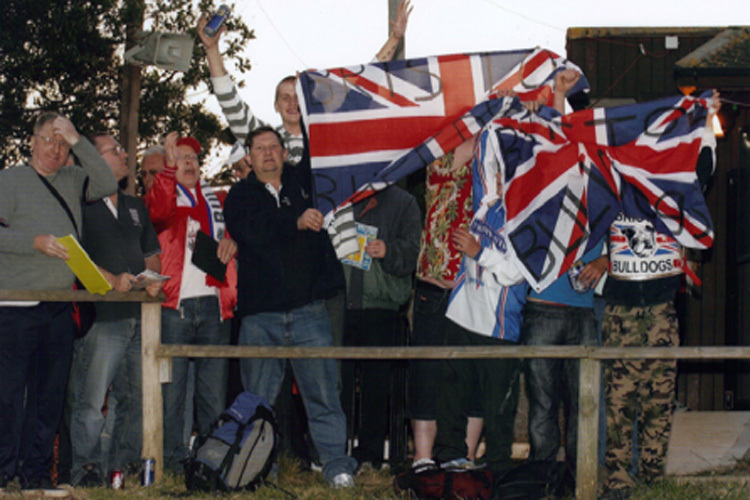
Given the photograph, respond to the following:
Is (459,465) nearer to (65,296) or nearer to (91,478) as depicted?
(91,478)

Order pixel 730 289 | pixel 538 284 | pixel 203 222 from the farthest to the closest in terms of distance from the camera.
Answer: pixel 730 289, pixel 203 222, pixel 538 284

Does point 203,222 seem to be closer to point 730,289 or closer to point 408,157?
point 408,157

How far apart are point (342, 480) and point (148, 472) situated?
3.73 feet

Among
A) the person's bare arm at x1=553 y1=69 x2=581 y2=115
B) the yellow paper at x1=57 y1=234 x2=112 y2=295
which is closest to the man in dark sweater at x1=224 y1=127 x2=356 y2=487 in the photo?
the yellow paper at x1=57 y1=234 x2=112 y2=295

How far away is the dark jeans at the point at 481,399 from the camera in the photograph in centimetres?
587

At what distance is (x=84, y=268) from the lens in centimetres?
565

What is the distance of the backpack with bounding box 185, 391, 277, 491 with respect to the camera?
225 inches

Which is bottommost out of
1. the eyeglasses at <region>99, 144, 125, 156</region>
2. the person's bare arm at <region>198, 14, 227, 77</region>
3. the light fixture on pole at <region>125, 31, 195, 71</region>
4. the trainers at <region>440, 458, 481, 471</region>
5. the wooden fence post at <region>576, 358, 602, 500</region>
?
the trainers at <region>440, 458, 481, 471</region>

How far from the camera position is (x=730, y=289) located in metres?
9.77

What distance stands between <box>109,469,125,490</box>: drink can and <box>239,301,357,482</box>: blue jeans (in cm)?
91

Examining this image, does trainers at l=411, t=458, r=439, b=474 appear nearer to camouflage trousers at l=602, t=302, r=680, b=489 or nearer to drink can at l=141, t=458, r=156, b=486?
camouflage trousers at l=602, t=302, r=680, b=489

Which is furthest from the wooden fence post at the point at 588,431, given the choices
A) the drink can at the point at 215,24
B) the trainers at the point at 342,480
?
the drink can at the point at 215,24

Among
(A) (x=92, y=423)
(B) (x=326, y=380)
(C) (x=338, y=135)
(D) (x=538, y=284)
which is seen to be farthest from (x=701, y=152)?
(A) (x=92, y=423)

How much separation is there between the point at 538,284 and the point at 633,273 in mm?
565
